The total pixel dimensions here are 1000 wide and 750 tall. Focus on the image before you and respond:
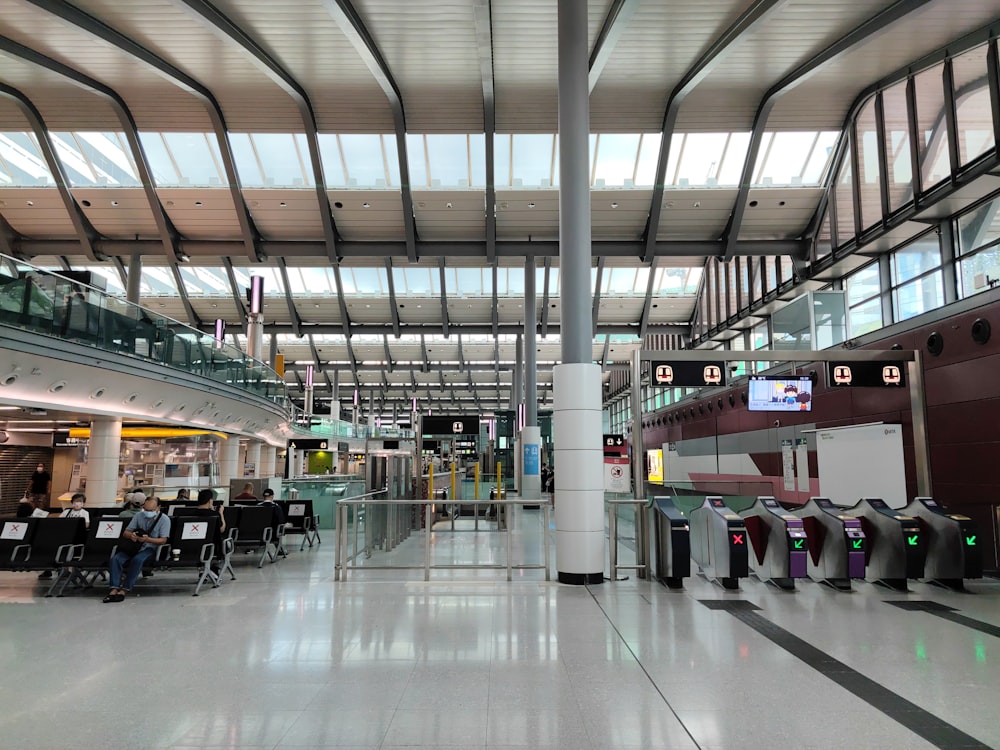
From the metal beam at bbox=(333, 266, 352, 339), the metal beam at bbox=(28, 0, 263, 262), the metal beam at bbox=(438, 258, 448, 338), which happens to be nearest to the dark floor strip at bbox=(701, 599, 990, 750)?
the metal beam at bbox=(28, 0, 263, 262)

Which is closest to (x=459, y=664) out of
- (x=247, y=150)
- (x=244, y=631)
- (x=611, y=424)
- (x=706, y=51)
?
(x=244, y=631)

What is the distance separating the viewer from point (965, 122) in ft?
35.7

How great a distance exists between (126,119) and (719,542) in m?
18.5

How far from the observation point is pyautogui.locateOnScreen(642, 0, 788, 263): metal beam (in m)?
12.4

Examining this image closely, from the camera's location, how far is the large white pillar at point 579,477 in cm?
859

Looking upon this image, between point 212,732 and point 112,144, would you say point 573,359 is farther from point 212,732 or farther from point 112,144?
point 112,144

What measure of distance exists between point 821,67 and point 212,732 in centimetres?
1640

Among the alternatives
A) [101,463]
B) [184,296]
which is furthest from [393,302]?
[101,463]

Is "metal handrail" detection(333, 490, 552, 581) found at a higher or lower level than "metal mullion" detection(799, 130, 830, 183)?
lower

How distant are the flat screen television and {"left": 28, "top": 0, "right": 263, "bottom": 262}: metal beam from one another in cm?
1488

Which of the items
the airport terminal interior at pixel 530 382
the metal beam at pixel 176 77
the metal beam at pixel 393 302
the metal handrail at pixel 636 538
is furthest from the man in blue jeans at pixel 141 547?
the metal beam at pixel 393 302

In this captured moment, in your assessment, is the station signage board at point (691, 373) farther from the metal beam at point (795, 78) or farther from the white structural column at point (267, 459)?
the white structural column at point (267, 459)

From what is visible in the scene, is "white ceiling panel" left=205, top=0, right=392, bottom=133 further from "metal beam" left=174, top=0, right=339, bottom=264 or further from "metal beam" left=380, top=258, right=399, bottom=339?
"metal beam" left=380, top=258, right=399, bottom=339

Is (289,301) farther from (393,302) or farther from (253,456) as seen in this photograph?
(253,456)
